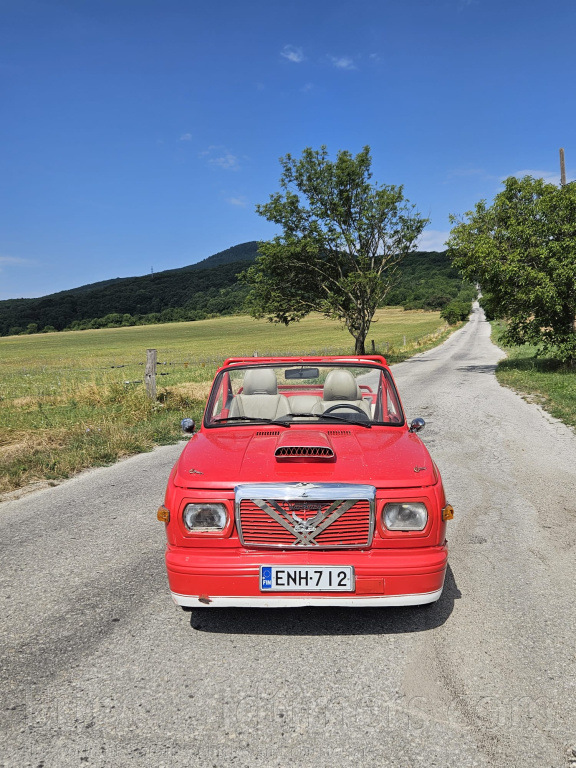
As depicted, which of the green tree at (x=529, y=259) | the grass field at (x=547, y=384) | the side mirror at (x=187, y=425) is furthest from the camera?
the green tree at (x=529, y=259)

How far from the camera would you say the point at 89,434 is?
9.47 metres

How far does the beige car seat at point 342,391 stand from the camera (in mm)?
4723

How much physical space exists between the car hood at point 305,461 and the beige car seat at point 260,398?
66 centimetres

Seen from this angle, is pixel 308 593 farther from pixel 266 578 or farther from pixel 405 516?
pixel 405 516

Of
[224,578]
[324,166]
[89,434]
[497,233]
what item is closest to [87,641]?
[224,578]

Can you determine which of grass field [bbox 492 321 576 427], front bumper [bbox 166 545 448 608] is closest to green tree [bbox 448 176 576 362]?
grass field [bbox 492 321 576 427]

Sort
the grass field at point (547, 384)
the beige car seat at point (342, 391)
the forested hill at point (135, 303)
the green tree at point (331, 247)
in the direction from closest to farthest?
the beige car seat at point (342, 391)
the grass field at point (547, 384)
the green tree at point (331, 247)
the forested hill at point (135, 303)

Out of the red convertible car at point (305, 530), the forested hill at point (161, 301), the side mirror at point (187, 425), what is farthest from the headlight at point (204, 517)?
the forested hill at point (161, 301)

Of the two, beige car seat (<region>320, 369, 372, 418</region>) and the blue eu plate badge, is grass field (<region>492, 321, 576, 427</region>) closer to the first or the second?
beige car seat (<region>320, 369, 372, 418</region>)

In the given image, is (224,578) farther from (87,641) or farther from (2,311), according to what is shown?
(2,311)

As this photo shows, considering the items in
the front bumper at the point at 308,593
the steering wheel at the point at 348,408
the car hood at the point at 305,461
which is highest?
the steering wheel at the point at 348,408

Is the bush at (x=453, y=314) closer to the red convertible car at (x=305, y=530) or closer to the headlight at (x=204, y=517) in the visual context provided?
the red convertible car at (x=305, y=530)

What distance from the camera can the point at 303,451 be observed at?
3.42 meters

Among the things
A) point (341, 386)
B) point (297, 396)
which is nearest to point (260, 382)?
point (297, 396)
